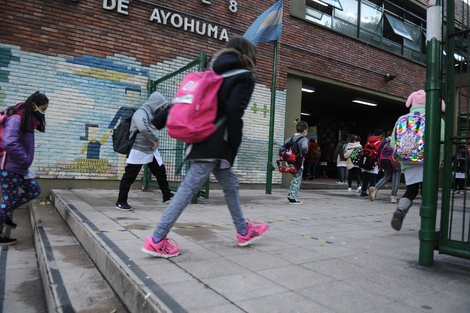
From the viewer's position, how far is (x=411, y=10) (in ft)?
52.3

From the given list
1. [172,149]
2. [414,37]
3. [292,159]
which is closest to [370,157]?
[292,159]

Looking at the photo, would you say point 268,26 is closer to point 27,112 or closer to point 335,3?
point 335,3

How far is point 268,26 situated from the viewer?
9.00 metres

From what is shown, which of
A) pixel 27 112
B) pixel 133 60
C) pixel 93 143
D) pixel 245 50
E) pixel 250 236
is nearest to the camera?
pixel 245 50

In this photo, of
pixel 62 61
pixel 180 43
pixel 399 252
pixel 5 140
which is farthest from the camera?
pixel 180 43

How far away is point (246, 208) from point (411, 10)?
1428 cm

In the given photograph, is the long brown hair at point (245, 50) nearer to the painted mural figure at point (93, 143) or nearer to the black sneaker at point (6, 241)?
the black sneaker at point (6, 241)

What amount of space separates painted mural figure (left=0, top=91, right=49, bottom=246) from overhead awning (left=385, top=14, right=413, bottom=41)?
46.8ft

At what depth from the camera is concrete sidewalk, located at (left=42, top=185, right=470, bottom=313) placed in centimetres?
218

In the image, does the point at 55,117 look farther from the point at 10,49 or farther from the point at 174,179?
the point at 174,179

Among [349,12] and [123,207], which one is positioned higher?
[349,12]

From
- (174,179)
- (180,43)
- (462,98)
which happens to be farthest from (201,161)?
(180,43)

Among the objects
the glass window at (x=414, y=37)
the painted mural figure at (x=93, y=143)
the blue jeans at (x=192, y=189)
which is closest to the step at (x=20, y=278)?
the blue jeans at (x=192, y=189)

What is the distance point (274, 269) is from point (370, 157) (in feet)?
23.1
